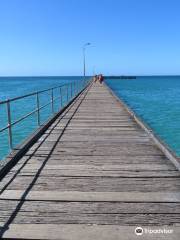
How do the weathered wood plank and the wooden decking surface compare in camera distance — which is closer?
the wooden decking surface

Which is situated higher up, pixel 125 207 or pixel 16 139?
pixel 125 207

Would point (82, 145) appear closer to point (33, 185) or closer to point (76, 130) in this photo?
point (76, 130)

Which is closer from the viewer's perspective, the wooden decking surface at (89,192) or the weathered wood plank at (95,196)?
the wooden decking surface at (89,192)

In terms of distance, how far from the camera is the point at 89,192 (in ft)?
16.2

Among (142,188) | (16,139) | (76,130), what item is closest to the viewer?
(142,188)

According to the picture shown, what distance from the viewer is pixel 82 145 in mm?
7930

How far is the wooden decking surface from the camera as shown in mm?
3938

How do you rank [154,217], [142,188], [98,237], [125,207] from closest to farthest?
1. [98,237]
2. [154,217]
3. [125,207]
4. [142,188]

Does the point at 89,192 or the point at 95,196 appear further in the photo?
the point at 89,192

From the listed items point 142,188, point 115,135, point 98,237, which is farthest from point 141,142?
point 98,237

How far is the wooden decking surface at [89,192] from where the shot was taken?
3938 millimetres

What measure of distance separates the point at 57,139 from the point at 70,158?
1.94m

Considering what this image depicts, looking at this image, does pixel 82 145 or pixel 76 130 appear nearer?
pixel 82 145

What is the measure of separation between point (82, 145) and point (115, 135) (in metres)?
1.49
